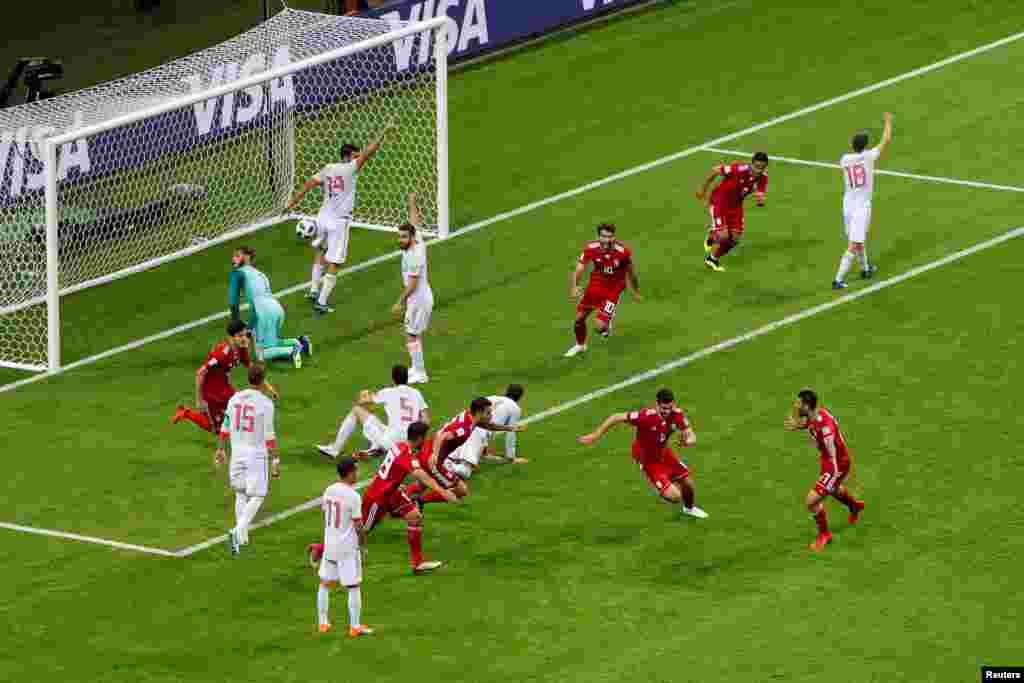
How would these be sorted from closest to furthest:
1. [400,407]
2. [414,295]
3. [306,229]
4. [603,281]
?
[400,407] < [414,295] < [603,281] < [306,229]

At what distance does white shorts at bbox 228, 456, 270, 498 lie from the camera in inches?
1053

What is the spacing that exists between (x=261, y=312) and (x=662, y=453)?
686cm

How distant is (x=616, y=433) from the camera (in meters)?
30.1

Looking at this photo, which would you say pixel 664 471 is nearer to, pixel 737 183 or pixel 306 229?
pixel 737 183

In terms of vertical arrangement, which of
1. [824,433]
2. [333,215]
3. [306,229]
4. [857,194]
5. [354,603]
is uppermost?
[306,229]

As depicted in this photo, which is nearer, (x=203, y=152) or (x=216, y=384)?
(x=216, y=384)

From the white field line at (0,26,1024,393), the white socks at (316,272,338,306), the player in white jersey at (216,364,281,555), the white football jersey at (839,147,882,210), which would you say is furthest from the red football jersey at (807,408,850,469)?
the white field line at (0,26,1024,393)

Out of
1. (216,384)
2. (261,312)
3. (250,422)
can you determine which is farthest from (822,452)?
(261,312)

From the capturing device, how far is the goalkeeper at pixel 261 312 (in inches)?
1242

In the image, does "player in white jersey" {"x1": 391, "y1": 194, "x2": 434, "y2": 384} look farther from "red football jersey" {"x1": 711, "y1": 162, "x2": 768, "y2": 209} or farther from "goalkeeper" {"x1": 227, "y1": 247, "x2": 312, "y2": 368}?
"red football jersey" {"x1": 711, "y1": 162, "x2": 768, "y2": 209}

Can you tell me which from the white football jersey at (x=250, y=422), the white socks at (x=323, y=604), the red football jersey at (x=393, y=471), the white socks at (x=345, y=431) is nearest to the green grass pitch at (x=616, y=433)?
the white socks at (x=323, y=604)

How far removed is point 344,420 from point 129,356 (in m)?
4.86

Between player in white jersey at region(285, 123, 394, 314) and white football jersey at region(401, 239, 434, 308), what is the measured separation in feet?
11.3

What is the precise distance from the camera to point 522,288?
115 feet
